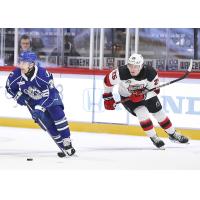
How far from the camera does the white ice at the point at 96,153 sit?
4.27 m

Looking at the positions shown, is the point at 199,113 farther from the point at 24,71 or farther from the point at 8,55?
the point at 8,55

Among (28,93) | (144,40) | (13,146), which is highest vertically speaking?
(144,40)

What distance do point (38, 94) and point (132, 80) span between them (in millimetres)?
818

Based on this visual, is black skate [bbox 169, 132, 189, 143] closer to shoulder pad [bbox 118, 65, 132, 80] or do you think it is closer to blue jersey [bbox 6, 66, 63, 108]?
shoulder pad [bbox 118, 65, 132, 80]

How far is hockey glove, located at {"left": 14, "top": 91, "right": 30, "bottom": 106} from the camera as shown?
4.30 meters

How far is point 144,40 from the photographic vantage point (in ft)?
22.8

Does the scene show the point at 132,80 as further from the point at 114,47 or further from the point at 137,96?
the point at 114,47

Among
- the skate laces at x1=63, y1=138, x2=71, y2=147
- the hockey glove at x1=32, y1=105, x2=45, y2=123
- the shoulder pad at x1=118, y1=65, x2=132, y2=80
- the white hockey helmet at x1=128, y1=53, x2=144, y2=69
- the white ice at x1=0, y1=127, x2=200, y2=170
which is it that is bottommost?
the white ice at x1=0, y1=127, x2=200, y2=170

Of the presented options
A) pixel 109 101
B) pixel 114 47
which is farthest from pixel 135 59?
pixel 114 47

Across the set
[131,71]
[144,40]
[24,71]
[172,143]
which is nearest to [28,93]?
[24,71]

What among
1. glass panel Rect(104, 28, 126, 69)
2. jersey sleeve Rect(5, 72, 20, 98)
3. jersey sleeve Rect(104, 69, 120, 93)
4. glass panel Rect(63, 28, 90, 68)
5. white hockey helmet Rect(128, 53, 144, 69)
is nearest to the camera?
jersey sleeve Rect(5, 72, 20, 98)

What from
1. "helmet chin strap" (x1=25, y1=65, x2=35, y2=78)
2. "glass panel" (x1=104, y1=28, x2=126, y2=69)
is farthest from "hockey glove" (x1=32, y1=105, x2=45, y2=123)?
"glass panel" (x1=104, y1=28, x2=126, y2=69)

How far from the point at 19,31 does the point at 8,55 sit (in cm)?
37

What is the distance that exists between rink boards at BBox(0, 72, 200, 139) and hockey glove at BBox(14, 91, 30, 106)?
1.52m
